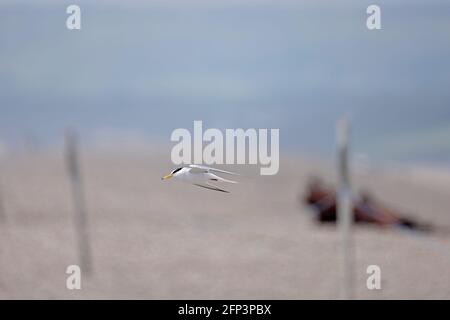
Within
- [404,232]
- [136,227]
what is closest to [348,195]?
[404,232]

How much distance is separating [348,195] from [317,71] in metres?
24.4

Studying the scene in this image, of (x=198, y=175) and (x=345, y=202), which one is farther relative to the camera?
(x=345, y=202)

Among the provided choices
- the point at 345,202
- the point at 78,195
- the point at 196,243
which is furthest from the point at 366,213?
the point at 345,202

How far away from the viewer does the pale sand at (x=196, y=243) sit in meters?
7.63

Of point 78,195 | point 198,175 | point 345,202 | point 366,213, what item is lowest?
point 198,175

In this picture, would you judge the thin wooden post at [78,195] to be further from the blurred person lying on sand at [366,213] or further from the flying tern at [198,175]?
the flying tern at [198,175]

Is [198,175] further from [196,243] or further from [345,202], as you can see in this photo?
[196,243]

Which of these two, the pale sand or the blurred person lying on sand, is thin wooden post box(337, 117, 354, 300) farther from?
the blurred person lying on sand

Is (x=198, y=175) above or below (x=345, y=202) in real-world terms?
below

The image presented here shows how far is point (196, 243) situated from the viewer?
9.78m

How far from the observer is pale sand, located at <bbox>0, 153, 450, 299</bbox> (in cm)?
763

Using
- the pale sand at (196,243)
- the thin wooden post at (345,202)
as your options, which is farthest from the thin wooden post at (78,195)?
the thin wooden post at (345,202)

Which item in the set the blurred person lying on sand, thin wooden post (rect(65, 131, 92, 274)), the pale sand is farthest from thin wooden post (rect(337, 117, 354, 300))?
the blurred person lying on sand
